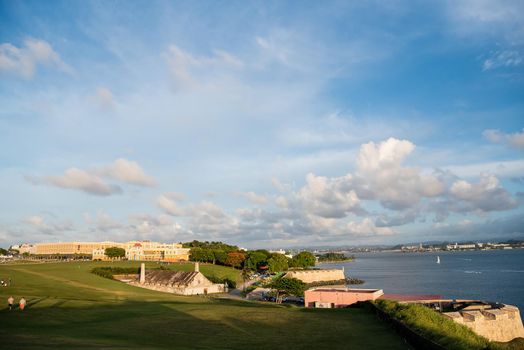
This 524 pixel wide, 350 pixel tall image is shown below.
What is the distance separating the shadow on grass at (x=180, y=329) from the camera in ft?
61.0

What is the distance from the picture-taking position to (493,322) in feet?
118

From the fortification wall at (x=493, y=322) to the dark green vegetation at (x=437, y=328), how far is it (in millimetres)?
6099

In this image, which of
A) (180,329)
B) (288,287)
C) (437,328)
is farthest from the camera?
(288,287)

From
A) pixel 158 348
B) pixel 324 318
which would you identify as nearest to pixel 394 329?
pixel 324 318

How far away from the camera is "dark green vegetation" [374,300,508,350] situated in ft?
63.5

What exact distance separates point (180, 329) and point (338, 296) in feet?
94.1

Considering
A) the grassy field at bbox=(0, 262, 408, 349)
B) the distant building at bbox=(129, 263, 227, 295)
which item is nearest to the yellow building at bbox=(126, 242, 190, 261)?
the distant building at bbox=(129, 263, 227, 295)

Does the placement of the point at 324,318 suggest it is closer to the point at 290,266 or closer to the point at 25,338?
the point at 25,338

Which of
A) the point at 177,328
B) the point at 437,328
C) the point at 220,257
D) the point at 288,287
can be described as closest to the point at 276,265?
the point at 220,257

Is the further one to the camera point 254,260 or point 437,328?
point 254,260

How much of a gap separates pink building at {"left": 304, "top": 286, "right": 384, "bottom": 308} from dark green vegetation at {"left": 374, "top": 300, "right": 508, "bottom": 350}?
9.48 m

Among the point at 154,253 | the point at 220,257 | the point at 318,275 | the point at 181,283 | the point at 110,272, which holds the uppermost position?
the point at 154,253

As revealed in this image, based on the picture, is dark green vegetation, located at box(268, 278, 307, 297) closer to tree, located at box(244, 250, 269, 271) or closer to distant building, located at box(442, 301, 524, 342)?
distant building, located at box(442, 301, 524, 342)

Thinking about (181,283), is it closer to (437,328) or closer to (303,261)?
(437,328)
